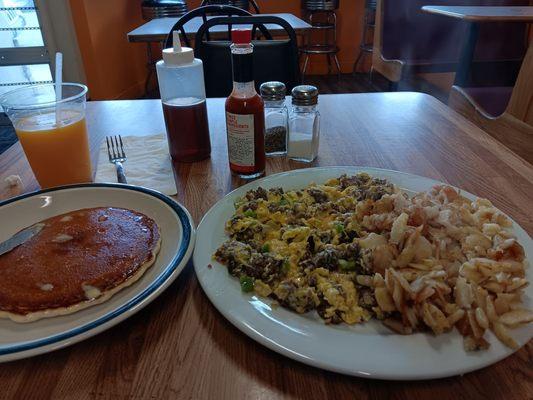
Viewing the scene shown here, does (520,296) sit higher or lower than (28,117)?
lower

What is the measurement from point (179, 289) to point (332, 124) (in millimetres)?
963

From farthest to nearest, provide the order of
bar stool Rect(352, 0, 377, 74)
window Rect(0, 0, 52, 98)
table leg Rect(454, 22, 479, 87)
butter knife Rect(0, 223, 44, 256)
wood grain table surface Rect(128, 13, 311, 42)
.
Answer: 1. bar stool Rect(352, 0, 377, 74)
2. window Rect(0, 0, 52, 98)
3. wood grain table surface Rect(128, 13, 311, 42)
4. table leg Rect(454, 22, 479, 87)
5. butter knife Rect(0, 223, 44, 256)

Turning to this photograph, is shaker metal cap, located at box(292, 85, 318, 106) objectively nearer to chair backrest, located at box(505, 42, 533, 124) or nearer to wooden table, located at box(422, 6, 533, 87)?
chair backrest, located at box(505, 42, 533, 124)

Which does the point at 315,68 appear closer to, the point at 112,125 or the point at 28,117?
the point at 112,125

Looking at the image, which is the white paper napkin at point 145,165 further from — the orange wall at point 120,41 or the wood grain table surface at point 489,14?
the orange wall at point 120,41

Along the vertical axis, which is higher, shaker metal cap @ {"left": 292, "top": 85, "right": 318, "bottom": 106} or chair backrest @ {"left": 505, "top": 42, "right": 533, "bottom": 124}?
shaker metal cap @ {"left": 292, "top": 85, "right": 318, "bottom": 106}

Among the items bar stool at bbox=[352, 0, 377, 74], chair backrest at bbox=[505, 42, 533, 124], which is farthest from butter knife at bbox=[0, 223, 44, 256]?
bar stool at bbox=[352, 0, 377, 74]

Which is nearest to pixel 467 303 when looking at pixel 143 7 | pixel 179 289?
pixel 179 289

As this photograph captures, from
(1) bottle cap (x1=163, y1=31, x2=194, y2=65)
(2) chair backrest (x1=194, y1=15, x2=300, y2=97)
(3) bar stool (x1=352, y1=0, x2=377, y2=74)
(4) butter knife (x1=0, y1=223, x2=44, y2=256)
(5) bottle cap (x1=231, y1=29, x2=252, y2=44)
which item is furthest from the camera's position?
(3) bar stool (x1=352, y1=0, x2=377, y2=74)

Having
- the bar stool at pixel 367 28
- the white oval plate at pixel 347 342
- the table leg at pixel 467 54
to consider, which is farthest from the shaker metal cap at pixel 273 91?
the bar stool at pixel 367 28

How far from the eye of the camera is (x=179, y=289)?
746 millimetres

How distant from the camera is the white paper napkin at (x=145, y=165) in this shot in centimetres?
112

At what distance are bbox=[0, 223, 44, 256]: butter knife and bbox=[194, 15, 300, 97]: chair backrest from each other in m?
1.52

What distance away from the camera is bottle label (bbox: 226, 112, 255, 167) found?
1.01m
